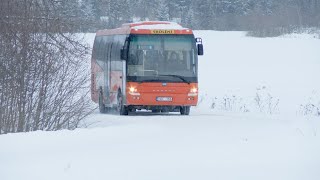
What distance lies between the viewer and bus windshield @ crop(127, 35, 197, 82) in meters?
27.5

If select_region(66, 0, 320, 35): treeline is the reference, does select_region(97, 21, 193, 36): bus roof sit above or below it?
below

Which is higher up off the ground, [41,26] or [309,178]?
[41,26]

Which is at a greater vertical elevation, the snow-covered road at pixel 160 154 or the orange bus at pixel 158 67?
the orange bus at pixel 158 67

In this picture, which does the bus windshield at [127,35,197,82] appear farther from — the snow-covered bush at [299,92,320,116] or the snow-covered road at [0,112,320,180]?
the snow-covered road at [0,112,320,180]

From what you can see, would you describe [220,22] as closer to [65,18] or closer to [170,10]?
[170,10]

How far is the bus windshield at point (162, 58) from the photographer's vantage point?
2752 cm

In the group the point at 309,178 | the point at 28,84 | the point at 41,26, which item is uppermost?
the point at 41,26

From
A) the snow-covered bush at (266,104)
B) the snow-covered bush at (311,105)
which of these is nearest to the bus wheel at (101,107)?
the snow-covered bush at (266,104)

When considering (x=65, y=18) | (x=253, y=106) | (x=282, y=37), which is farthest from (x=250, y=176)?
(x=282, y=37)

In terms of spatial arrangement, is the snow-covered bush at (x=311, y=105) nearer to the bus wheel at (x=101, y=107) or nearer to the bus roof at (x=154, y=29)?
the bus roof at (x=154, y=29)

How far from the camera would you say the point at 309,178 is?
1304 centimetres

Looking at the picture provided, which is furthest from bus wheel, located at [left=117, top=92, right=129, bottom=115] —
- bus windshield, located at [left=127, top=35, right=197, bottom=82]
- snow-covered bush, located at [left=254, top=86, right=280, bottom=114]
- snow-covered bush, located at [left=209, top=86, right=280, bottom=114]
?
snow-covered bush, located at [left=254, top=86, right=280, bottom=114]

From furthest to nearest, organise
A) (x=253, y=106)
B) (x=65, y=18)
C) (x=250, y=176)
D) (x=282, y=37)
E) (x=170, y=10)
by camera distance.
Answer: (x=170, y=10), (x=282, y=37), (x=253, y=106), (x=65, y=18), (x=250, y=176)

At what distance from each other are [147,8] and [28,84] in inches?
2528
